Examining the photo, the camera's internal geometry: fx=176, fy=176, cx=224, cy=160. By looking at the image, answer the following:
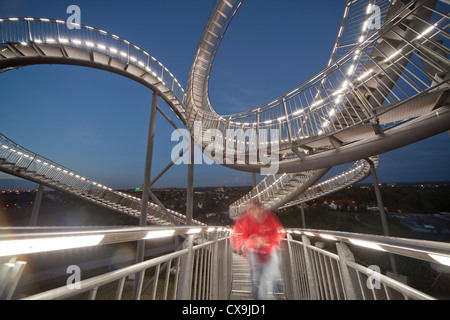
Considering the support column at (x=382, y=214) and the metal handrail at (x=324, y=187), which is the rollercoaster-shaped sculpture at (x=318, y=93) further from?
the support column at (x=382, y=214)

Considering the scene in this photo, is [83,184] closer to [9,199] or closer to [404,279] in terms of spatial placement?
[404,279]

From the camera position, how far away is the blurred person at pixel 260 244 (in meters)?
3.13

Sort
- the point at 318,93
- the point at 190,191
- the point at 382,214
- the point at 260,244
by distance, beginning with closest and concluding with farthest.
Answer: the point at 260,244, the point at 318,93, the point at 382,214, the point at 190,191

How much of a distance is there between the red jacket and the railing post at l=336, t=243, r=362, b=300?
148 cm

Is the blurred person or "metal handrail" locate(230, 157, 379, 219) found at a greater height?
"metal handrail" locate(230, 157, 379, 219)

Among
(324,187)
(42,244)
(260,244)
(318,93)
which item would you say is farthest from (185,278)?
(324,187)

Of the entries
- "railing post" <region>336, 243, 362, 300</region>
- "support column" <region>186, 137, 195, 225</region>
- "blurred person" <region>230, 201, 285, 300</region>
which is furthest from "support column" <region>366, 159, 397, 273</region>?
"railing post" <region>336, 243, 362, 300</region>

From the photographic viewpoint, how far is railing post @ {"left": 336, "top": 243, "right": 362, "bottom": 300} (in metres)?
1.81

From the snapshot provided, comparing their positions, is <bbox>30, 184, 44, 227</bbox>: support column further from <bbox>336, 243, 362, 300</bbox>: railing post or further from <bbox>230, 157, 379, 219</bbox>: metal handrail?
<bbox>336, 243, 362, 300</bbox>: railing post

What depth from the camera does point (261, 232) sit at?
3.37 m

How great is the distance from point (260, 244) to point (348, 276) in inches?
64.1

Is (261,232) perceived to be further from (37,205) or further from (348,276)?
(37,205)

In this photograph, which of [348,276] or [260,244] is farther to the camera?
[260,244]

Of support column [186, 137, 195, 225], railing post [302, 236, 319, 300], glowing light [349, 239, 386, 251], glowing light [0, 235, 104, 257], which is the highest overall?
support column [186, 137, 195, 225]
